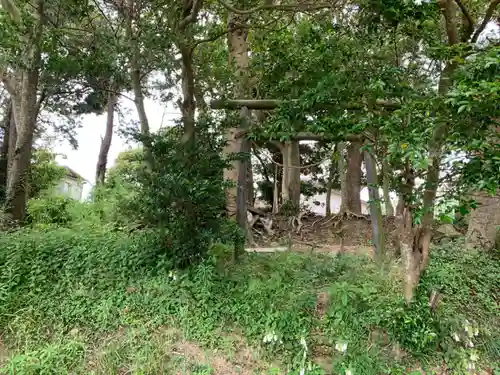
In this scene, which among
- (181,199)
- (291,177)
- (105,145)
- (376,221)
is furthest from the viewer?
(105,145)

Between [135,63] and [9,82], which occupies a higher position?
[9,82]

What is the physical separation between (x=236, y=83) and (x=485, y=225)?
3.98 meters

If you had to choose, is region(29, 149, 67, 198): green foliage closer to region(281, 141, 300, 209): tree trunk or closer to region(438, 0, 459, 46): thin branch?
region(281, 141, 300, 209): tree trunk

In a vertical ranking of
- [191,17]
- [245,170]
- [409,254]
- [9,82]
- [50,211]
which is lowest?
[409,254]

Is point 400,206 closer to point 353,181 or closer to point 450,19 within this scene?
point 450,19

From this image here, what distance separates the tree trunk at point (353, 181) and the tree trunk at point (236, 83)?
14.5ft

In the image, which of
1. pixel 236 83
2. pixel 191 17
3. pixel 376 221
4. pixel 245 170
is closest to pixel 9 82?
pixel 191 17

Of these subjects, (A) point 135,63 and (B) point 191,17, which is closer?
(B) point 191,17

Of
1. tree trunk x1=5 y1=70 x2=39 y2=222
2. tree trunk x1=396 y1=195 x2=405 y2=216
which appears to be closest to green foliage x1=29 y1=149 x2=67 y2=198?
tree trunk x1=5 y1=70 x2=39 y2=222

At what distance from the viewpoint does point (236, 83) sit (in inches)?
187

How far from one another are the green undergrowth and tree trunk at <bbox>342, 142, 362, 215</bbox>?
225 inches

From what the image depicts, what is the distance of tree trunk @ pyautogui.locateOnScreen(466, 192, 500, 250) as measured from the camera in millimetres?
4602

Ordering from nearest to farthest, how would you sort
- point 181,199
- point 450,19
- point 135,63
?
point 450,19
point 181,199
point 135,63

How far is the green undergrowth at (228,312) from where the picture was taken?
3002 mm
